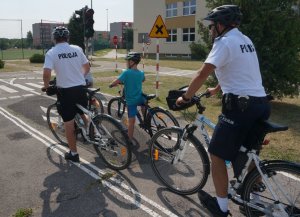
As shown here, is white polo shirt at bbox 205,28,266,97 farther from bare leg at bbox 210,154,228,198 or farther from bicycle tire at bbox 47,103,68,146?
bicycle tire at bbox 47,103,68,146

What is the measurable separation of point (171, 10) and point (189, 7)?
10.9ft

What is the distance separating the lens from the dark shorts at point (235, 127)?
3309 millimetres

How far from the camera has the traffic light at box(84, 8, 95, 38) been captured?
16.1 m

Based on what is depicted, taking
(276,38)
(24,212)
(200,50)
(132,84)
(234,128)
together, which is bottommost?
(24,212)

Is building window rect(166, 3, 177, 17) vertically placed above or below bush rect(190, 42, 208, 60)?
above

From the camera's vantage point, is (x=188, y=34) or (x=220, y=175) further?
(x=188, y=34)

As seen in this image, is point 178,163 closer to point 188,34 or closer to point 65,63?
point 65,63

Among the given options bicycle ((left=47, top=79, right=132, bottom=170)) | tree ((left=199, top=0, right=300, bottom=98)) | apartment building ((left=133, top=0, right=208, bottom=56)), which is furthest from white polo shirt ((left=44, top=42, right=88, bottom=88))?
apartment building ((left=133, top=0, right=208, bottom=56))

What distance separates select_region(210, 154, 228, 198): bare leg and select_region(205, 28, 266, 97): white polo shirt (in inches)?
30.1

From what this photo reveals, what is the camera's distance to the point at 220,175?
3.62 metres

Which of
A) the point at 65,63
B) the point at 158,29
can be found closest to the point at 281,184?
the point at 65,63

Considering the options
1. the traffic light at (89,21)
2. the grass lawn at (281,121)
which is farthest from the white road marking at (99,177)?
the traffic light at (89,21)

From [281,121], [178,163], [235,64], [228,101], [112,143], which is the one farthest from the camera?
[281,121]

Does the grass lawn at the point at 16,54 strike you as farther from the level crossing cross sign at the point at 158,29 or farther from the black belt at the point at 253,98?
the black belt at the point at 253,98
